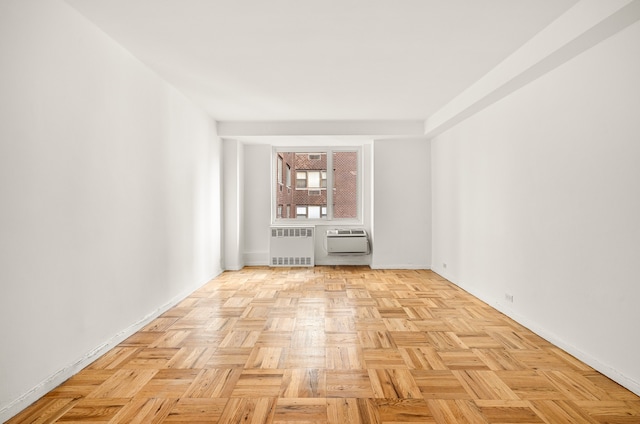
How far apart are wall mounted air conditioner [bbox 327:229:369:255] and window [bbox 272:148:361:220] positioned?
0.66 metres

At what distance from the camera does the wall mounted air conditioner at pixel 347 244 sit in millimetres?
7301

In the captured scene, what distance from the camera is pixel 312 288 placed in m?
5.50

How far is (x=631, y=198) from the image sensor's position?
249 cm

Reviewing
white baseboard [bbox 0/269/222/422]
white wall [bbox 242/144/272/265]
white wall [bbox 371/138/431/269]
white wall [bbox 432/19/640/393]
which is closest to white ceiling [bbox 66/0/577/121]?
white wall [bbox 432/19/640/393]

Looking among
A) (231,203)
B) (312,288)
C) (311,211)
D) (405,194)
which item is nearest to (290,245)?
(311,211)

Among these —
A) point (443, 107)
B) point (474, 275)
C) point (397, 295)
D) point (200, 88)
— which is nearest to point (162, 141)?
point (200, 88)

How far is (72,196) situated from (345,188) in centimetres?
568

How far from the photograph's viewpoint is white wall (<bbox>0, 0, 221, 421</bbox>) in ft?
7.10

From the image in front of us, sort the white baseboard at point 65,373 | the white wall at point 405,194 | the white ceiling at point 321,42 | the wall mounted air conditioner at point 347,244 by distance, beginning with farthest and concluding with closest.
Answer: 1. the wall mounted air conditioner at point 347,244
2. the white wall at point 405,194
3. the white ceiling at point 321,42
4. the white baseboard at point 65,373

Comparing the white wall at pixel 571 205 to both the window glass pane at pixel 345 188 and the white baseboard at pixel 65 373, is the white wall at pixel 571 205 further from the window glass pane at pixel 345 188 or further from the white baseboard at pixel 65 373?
the white baseboard at pixel 65 373

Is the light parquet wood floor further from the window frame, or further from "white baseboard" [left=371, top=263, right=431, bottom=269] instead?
the window frame

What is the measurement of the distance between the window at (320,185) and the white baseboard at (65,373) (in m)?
4.28

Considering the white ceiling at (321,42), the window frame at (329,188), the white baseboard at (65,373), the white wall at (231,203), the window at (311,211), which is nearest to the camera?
the white baseboard at (65,373)

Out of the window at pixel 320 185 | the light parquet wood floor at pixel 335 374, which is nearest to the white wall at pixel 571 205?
the light parquet wood floor at pixel 335 374
